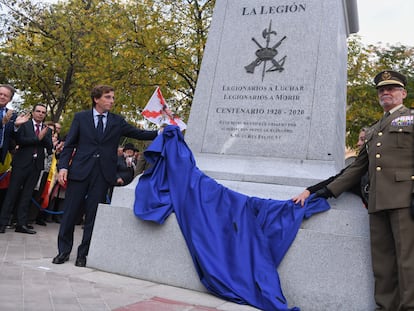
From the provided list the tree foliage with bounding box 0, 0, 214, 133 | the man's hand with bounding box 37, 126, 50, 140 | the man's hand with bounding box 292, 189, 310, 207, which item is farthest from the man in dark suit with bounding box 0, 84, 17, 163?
the tree foliage with bounding box 0, 0, 214, 133

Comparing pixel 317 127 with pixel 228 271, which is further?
pixel 317 127

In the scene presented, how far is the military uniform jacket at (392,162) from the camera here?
11.8 ft

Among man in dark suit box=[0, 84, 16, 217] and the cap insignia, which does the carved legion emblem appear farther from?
man in dark suit box=[0, 84, 16, 217]

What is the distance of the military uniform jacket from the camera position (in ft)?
11.8

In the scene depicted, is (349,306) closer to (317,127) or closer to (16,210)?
(317,127)

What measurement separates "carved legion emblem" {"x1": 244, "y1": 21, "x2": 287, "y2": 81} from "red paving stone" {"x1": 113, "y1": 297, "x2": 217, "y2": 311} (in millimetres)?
3083

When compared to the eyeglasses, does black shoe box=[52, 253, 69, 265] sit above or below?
below

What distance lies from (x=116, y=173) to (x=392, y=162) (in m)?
3.28

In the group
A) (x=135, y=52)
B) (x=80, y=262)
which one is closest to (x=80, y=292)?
(x=80, y=262)

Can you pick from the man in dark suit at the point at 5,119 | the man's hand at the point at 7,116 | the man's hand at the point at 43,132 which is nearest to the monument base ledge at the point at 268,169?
the man's hand at the point at 7,116

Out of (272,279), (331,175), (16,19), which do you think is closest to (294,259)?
(272,279)

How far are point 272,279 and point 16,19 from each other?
17.4m

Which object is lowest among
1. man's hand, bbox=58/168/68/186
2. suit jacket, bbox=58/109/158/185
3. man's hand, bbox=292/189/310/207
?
man's hand, bbox=58/168/68/186

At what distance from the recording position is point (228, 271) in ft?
13.9
